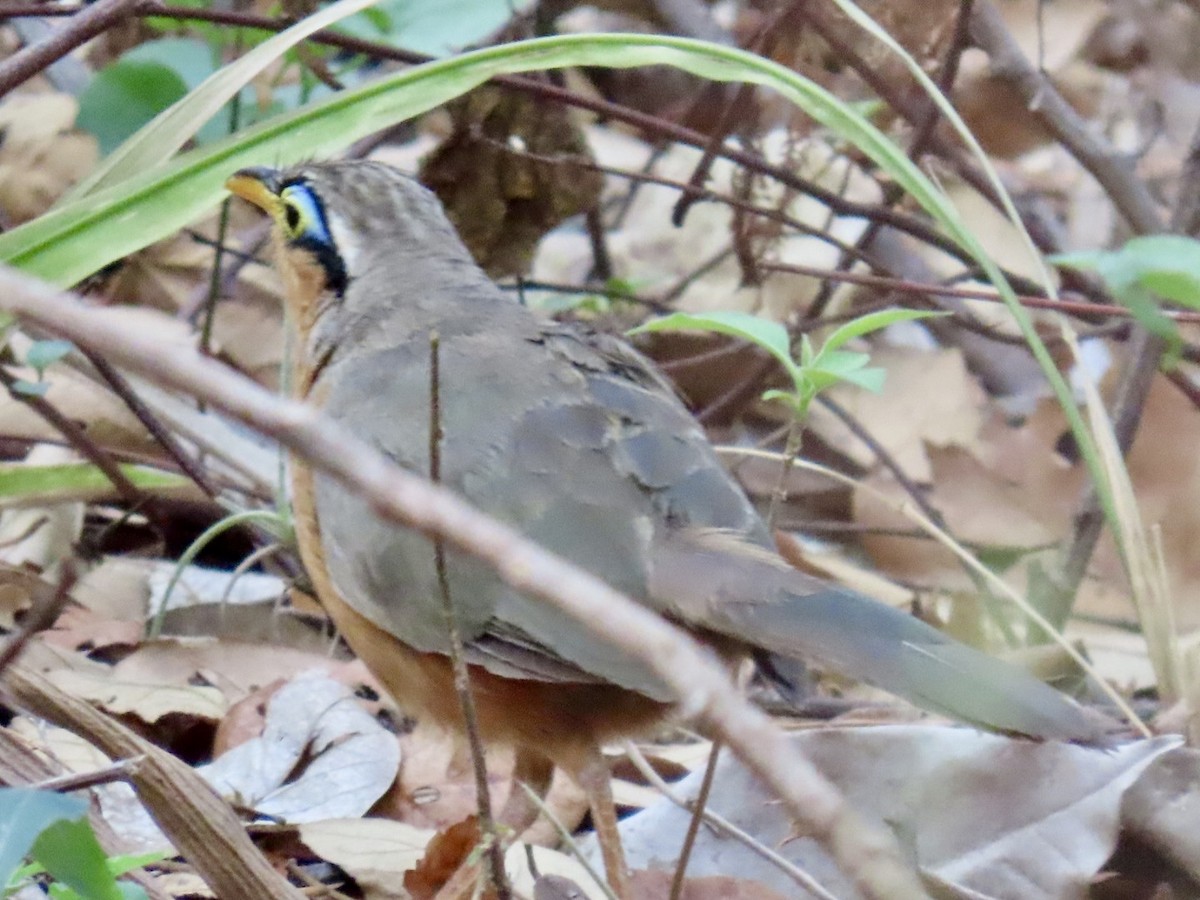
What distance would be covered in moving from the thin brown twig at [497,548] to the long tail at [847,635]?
1134mm

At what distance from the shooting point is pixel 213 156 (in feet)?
8.16

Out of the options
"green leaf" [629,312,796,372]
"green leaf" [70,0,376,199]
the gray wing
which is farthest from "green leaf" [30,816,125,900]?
"green leaf" [70,0,376,199]

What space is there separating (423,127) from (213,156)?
4.21 m

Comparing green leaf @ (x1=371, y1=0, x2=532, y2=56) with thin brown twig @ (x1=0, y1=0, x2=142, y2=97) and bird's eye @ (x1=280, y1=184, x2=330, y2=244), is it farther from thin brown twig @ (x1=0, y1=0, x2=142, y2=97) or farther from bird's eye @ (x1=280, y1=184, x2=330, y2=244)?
thin brown twig @ (x1=0, y1=0, x2=142, y2=97)

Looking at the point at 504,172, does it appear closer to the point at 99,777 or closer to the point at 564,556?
the point at 564,556

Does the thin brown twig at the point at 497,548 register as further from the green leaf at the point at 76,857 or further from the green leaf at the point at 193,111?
the green leaf at the point at 193,111

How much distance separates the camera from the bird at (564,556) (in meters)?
2.09

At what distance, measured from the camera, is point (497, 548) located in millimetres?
819

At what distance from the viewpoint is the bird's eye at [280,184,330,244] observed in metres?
3.26

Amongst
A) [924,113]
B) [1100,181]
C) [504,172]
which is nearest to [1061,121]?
[1100,181]

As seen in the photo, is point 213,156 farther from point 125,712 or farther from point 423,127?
point 423,127

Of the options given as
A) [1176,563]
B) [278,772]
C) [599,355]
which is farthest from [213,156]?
[1176,563]

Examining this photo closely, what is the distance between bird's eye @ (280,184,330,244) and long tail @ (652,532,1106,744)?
1296 mm

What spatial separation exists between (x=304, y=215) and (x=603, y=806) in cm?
145
